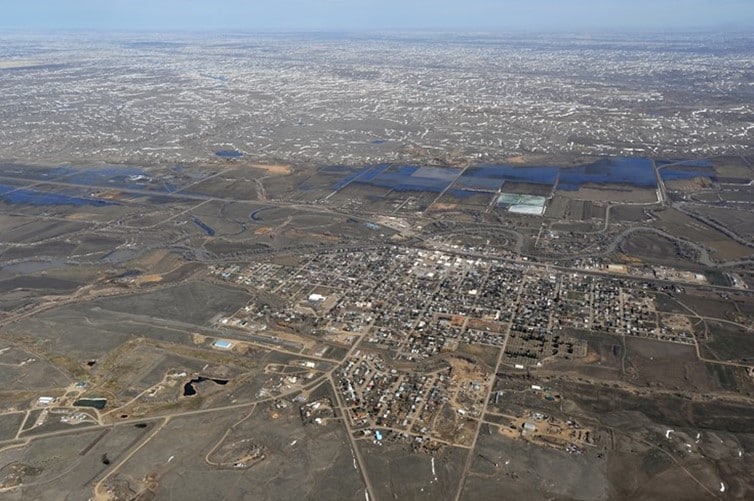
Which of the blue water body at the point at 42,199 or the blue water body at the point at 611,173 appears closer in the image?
the blue water body at the point at 42,199

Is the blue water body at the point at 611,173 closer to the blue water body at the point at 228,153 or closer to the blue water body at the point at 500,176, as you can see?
the blue water body at the point at 500,176

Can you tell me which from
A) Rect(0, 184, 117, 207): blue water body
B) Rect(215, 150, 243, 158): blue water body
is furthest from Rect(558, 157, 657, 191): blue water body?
Rect(0, 184, 117, 207): blue water body

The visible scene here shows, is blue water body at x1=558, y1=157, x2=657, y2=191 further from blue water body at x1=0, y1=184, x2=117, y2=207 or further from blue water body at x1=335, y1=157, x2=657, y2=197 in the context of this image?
blue water body at x1=0, y1=184, x2=117, y2=207

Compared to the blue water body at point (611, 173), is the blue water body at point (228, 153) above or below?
below

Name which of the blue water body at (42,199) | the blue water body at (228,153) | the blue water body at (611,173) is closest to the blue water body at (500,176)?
the blue water body at (611,173)

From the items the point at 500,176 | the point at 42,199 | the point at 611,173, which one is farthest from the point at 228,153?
the point at 611,173

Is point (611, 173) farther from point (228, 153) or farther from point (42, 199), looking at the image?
point (42, 199)
